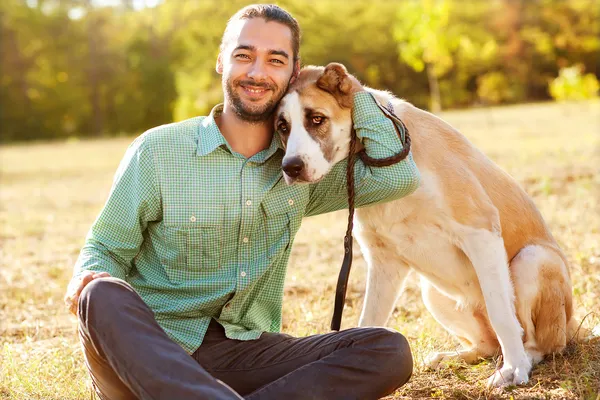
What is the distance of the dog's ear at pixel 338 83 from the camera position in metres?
3.11

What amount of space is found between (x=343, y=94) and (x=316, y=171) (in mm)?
409

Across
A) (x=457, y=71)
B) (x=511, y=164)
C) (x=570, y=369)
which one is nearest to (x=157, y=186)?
(x=570, y=369)

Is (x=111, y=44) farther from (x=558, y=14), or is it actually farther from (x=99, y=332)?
(x=99, y=332)

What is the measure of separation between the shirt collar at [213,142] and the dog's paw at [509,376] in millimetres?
1359

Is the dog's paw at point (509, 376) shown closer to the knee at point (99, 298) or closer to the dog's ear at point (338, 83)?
the dog's ear at point (338, 83)

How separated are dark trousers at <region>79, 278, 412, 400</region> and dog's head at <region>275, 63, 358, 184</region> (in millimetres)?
709

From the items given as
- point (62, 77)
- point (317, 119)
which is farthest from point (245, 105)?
point (62, 77)

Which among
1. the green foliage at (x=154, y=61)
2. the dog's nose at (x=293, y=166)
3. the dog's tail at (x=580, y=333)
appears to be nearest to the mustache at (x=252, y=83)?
the dog's nose at (x=293, y=166)

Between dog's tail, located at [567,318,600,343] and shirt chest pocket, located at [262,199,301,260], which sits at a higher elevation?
shirt chest pocket, located at [262,199,301,260]

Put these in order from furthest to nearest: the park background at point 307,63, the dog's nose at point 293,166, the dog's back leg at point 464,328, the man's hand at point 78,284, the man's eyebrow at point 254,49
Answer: the park background at point 307,63 → the dog's back leg at point 464,328 → the man's eyebrow at point 254,49 → the dog's nose at point 293,166 → the man's hand at point 78,284

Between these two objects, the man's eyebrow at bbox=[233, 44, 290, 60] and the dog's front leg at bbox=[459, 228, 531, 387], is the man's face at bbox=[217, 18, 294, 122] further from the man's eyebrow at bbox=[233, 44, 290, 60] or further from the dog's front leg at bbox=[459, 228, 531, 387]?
the dog's front leg at bbox=[459, 228, 531, 387]

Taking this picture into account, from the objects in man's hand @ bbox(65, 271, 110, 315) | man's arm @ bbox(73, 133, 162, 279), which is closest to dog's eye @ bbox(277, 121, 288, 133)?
man's arm @ bbox(73, 133, 162, 279)

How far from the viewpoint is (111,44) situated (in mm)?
34500

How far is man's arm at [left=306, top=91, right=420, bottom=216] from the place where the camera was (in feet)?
9.93
